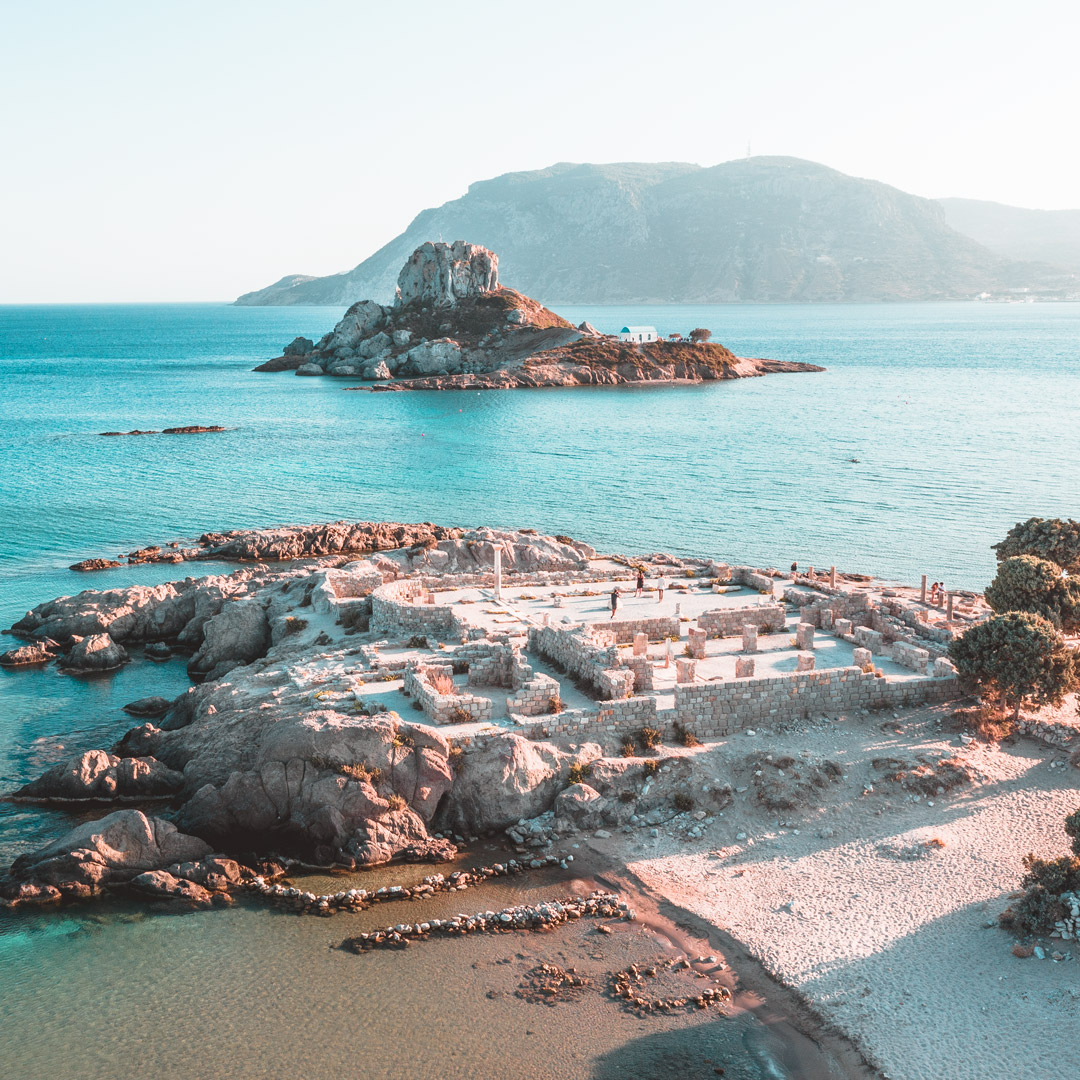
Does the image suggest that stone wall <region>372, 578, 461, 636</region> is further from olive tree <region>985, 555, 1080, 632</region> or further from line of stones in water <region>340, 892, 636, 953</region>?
olive tree <region>985, 555, 1080, 632</region>

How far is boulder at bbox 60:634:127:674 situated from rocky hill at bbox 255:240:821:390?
10683 centimetres

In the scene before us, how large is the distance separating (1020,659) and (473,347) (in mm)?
136875

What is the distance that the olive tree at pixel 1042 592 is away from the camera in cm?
3344

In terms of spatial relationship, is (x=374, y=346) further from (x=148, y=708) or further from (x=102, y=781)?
(x=102, y=781)

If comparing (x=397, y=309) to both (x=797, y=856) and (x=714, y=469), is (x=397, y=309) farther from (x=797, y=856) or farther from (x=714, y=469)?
(x=797, y=856)

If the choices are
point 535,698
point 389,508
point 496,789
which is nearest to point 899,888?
point 496,789

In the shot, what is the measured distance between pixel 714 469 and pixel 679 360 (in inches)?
3093

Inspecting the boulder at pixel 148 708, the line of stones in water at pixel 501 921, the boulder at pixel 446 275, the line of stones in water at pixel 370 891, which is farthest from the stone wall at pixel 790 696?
the boulder at pixel 446 275

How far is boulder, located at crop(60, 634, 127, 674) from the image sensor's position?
39.6m

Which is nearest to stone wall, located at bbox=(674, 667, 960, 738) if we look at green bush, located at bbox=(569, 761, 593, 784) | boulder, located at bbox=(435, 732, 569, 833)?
green bush, located at bbox=(569, 761, 593, 784)

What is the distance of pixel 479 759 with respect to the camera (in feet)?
87.9

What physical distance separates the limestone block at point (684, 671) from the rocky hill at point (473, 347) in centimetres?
11767

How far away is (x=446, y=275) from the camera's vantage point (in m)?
170

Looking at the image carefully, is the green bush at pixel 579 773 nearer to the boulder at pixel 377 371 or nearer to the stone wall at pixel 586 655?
the stone wall at pixel 586 655
